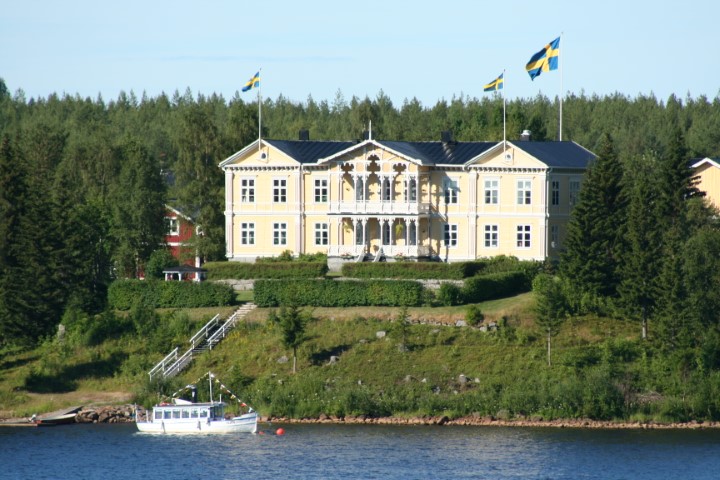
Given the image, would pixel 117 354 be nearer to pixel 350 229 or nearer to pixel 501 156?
pixel 350 229

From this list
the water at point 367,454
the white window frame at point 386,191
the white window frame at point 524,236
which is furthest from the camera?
the white window frame at point 386,191

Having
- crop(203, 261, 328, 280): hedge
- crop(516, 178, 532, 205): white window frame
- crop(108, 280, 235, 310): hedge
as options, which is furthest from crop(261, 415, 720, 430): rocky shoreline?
crop(516, 178, 532, 205): white window frame

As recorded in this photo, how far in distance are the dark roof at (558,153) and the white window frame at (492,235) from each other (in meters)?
4.67

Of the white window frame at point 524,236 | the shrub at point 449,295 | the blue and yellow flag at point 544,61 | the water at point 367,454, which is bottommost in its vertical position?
the water at point 367,454

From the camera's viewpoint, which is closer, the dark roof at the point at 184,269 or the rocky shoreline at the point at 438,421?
the rocky shoreline at the point at 438,421

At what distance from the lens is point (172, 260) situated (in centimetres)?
8256

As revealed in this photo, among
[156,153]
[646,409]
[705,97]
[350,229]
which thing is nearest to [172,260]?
[350,229]

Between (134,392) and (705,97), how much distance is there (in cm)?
11379

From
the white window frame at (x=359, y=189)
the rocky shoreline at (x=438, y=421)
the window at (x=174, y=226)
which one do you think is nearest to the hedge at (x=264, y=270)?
the white window frame at (x=359, y=189)

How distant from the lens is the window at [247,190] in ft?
264

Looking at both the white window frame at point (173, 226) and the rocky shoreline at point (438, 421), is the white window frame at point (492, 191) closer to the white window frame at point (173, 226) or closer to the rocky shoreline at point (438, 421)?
the rocky shoreline at point (438, 421)

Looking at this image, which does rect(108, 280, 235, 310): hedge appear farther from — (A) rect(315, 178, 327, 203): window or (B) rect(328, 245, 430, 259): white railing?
(A) rect(315, 178, 327, 203): window

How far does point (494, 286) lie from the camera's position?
231 ft

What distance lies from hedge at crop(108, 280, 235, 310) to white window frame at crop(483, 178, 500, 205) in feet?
54.4
